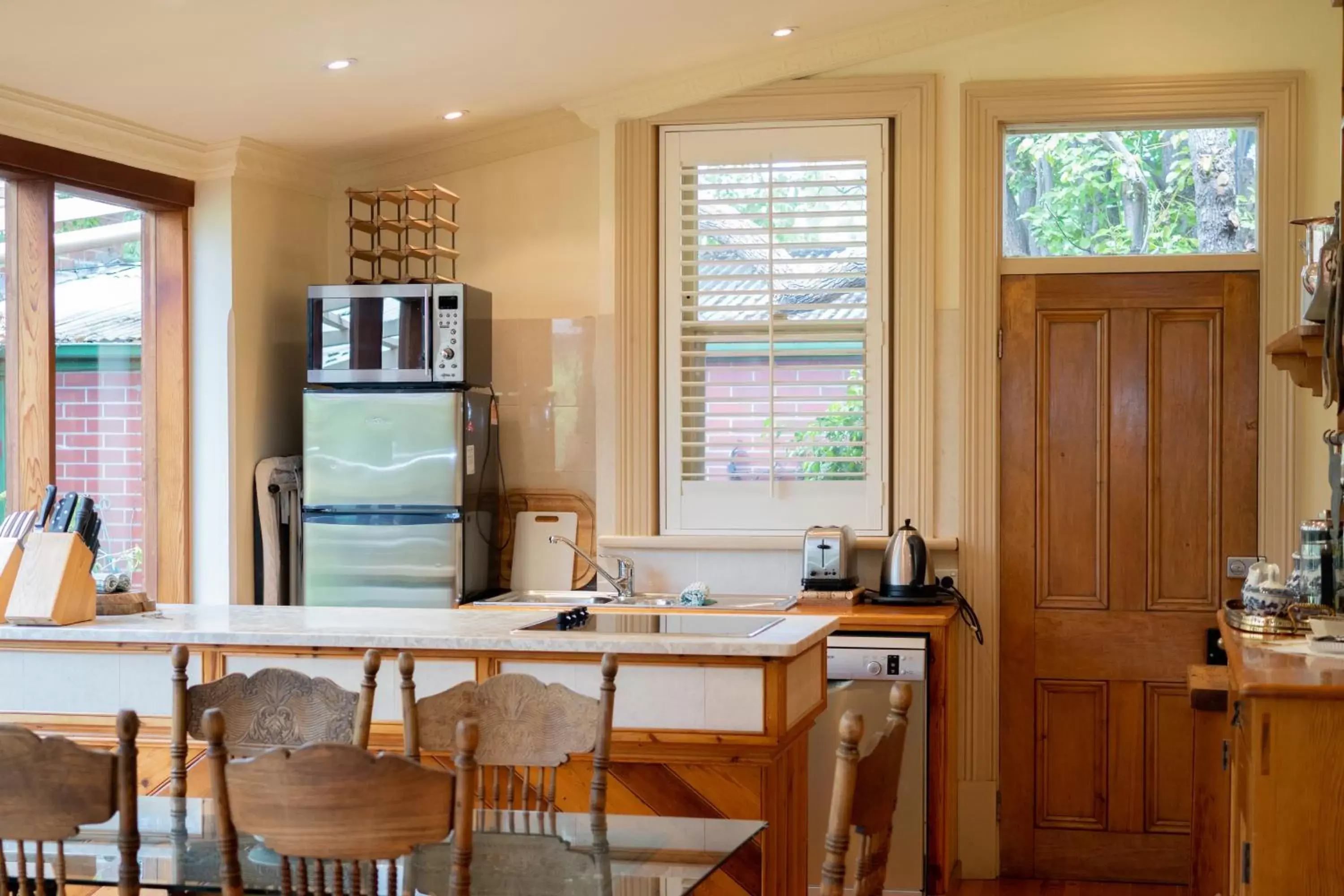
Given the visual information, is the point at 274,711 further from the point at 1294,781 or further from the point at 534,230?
the point at 534,230

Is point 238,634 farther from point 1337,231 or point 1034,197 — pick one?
point 1034,197

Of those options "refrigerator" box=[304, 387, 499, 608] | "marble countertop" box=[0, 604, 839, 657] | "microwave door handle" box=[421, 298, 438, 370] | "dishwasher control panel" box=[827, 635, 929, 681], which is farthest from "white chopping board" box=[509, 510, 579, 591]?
"marble countertop" box=[0, 604, 839, 657]

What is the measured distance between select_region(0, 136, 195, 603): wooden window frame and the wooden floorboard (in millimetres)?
2837

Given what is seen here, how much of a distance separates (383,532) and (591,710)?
7.98 feet

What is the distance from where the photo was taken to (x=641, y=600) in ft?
16.4

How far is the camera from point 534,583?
536cm

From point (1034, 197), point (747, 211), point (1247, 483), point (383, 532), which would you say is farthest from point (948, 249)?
point (383, 532)

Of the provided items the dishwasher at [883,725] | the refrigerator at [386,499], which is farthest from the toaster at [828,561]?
the refrigerator at [386,499]

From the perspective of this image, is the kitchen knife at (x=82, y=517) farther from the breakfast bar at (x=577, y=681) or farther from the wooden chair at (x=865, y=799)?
the wooden chair at (x=865, y=799)

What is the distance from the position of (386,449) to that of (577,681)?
197 centimetres

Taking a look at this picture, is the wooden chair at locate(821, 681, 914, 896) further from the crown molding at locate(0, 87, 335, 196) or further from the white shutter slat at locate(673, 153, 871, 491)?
the crown molding at locate(0, 87, 335, 196)

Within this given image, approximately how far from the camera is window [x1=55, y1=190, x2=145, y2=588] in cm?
450

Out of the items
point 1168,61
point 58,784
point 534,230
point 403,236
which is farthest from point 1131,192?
point 58,784

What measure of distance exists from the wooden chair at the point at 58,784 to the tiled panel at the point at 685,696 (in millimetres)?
1184
